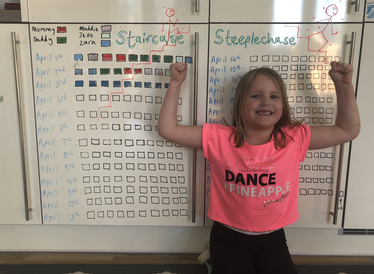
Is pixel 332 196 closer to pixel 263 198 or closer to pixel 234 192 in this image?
pixel 263 198

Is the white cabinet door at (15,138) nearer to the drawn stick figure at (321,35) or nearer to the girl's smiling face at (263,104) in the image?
the girl's smiling face at (263,104)

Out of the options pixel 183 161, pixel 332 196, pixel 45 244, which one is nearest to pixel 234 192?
pixel 183 161

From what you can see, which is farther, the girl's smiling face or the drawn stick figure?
the drawn stick figure

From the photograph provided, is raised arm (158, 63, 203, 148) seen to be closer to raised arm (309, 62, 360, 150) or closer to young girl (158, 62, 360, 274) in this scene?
young girl (158, 62, 360, 274)

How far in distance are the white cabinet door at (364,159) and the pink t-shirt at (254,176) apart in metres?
0.37

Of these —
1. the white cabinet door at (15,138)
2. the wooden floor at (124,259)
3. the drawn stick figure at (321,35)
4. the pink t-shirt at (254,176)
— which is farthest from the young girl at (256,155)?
the white cabinet door at (15,138)

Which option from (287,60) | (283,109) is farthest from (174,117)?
(287,60)

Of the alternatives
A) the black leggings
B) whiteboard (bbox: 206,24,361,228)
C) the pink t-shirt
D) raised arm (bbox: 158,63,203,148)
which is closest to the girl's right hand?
raised arm (bbox: 158,63,203,148)

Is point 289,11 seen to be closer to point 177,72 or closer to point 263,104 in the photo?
point 263,104

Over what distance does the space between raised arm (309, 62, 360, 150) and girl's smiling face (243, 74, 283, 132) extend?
0.24 metres

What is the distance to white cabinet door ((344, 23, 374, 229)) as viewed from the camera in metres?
1.20

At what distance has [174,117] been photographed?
1.14 metres

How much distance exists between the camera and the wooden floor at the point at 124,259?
1388 mm

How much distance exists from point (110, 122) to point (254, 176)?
776 mm
